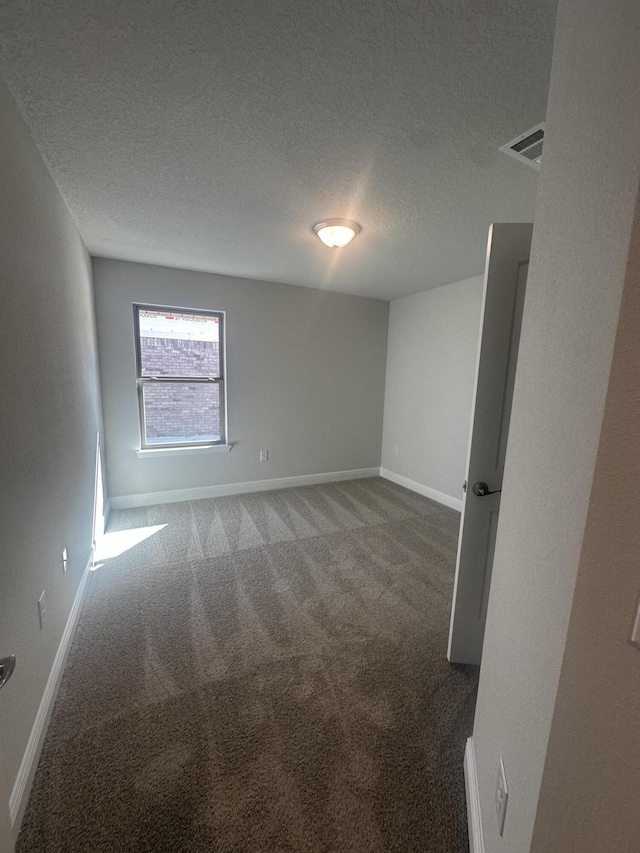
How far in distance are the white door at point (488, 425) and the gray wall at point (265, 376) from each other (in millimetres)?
2774

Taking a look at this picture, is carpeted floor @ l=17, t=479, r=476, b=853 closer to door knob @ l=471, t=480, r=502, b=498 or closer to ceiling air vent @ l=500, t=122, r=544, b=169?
door knob @ l=471, t=480, r=502, b=498

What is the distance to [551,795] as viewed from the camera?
58 centimetres

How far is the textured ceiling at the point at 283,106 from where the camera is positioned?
0.98m

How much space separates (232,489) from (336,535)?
1529 millimetres

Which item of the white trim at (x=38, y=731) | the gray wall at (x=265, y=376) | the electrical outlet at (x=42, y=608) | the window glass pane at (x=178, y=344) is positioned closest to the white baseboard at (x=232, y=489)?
the gray wall at (x=265, y=376)

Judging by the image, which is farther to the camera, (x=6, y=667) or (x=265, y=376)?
(x=265, y=376)

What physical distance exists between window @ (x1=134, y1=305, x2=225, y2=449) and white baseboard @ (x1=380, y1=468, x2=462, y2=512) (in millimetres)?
2299

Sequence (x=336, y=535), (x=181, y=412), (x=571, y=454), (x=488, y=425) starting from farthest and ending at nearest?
(x=181, y=412), (x=336, y=535), (x=488, y=425), (x=571, y=454)

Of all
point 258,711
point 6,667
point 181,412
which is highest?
point 181,412

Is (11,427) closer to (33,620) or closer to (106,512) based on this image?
(33,620)

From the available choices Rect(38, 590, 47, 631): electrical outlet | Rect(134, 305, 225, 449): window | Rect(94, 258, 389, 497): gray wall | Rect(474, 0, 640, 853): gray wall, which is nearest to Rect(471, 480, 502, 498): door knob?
Rect(474, 0, 640, 853): gray wall

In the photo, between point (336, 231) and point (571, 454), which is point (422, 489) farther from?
point (571, 454)

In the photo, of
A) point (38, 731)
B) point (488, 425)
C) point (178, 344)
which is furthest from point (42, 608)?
point (178, 344)

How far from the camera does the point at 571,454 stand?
1.93 feet
